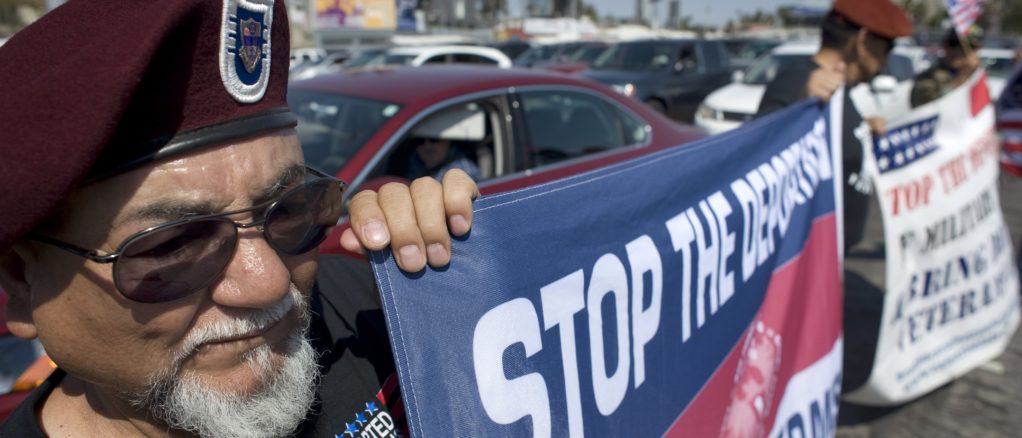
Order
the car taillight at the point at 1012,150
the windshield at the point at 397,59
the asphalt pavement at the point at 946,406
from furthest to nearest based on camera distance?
the windshield at the point at 397,59, the car taillight at the point at 1012,150, the asphalt pavement at the point at 946,406

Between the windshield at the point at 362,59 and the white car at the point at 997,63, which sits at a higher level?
the windshield at the point at 362,59

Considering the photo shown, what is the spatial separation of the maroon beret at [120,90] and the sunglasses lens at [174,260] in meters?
0.10

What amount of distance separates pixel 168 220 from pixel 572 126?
10.4 feet

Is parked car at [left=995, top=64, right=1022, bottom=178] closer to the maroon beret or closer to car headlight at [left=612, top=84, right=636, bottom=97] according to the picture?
the maroon beret

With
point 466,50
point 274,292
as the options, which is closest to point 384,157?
point 274,292

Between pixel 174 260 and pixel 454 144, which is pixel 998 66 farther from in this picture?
pixel 174 260

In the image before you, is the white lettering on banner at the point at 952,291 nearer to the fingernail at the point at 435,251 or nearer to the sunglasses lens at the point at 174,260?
the fingernail at the point at 435,251

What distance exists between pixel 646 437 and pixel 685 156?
0.71m

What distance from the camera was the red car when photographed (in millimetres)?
3092

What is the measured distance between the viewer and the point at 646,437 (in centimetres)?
141

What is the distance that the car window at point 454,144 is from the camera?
321cm

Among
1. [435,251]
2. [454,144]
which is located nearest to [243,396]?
[435,251]

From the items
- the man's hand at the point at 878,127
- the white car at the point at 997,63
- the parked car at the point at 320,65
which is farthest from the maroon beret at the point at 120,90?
the parked car at the point at 320,65

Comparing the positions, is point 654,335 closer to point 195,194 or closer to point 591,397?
point 591,397
